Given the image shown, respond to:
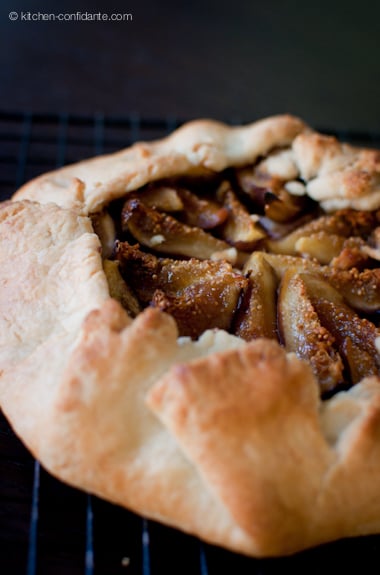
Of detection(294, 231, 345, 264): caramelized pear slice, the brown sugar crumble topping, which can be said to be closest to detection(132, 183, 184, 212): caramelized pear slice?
the brown sugar crumble topping

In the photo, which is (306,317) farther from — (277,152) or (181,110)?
(181,110)

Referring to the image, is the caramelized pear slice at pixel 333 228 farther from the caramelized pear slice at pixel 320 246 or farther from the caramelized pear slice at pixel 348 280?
the caramelized pear slice at pixel 348 280

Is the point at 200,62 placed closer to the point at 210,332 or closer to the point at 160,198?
the point at 160,198

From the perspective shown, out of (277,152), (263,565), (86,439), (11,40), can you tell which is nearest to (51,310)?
(86,439)

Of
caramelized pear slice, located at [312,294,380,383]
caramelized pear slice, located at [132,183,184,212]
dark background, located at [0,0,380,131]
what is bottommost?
dark background, located at [0,0,380,131]

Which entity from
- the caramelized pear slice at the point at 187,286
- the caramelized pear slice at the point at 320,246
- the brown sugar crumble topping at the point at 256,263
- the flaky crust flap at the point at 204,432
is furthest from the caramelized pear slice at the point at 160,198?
the flaky crust flap at the point at 204,432

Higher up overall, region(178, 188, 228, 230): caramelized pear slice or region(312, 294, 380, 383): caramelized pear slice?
region(178, 188, 228, 230): caramelized pear slice

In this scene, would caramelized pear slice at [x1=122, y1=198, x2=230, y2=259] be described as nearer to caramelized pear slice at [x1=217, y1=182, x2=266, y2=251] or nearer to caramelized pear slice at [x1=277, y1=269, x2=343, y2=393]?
caramelized pear slice at [x1=217, y1=182, x2=266, y2=251]
